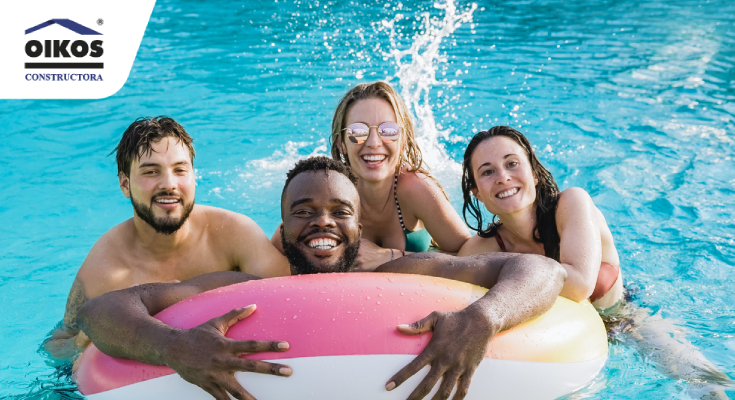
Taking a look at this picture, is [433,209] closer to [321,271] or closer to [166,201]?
[321,271]

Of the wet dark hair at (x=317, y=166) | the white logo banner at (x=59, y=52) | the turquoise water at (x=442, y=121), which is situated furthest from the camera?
Result: the white logo banner at (x=59, y=52)

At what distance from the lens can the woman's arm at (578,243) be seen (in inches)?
143

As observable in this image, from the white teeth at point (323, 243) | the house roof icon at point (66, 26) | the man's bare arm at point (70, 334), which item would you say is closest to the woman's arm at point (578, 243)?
the white teeth at point (323, 243)

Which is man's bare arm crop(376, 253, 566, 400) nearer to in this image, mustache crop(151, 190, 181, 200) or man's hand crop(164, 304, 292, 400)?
man's hand crop(164, 304, 292, 400)

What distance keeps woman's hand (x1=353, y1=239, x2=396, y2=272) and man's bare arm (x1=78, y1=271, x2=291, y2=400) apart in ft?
4.32

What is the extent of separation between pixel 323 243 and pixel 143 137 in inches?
53.8

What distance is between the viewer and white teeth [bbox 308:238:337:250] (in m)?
3.32

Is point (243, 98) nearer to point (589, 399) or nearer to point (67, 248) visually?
point (67, 248)

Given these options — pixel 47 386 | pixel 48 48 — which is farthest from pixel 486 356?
pixel 48 48

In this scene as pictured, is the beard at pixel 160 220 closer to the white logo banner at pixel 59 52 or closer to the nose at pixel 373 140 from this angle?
the nose at pixel 373 140

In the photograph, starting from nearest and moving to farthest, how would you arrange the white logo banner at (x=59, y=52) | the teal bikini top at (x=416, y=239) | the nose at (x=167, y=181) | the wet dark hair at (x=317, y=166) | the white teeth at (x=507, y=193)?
the wet dark hair at (x=317, y=166), the nose at (x=167, y=181), the white teeth at (x=507, y=193), the teal bikini top at (x=416, y=239), the white logo banner at (x=59, y=52)

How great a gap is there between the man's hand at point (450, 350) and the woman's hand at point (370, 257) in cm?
128

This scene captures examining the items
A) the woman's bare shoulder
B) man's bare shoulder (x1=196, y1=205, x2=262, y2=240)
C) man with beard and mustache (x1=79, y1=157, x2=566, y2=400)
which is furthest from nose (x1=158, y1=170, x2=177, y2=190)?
the woman's bare shoulder

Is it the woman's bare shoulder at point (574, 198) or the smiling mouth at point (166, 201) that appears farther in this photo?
the woman's bare shoulder at point (574, 198)
